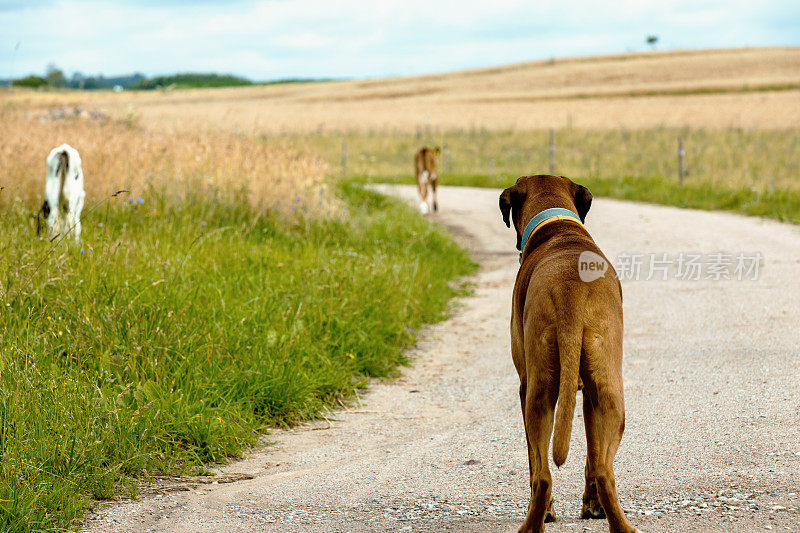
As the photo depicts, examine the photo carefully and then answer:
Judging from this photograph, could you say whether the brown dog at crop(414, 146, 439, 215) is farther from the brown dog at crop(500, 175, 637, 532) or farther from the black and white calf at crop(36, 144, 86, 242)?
the brown dog at crop(500, 175, 637, 532)

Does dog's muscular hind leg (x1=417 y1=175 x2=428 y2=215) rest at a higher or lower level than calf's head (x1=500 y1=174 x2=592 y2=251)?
lower

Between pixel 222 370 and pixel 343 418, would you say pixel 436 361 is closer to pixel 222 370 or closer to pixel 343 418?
pixel 343 418

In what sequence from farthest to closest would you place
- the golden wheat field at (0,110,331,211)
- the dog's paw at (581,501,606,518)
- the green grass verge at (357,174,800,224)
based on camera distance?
the green grass verge at (357,174,800,224) → the golden wheat field at (0,110,331,211) → the dog's paw at (581,501,606,518)

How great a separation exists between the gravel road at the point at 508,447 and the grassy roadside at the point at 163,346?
258 mm

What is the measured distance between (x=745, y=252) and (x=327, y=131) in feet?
141

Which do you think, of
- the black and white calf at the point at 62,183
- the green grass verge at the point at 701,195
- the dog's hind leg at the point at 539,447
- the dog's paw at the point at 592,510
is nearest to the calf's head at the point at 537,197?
the dog's hind leg at the point at 539,447

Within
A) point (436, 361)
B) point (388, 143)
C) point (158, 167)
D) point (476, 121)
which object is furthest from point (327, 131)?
point (436, 361)

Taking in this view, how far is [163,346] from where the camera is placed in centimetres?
543

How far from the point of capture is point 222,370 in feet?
17.7

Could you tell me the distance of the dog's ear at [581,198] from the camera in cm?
425

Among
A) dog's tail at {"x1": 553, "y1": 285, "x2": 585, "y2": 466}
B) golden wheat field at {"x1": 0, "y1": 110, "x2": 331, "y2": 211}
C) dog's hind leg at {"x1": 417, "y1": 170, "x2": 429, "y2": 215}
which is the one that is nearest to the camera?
dog's tail at {"x1": 553, "y1": 285, "x2": 585, "y2": 466}

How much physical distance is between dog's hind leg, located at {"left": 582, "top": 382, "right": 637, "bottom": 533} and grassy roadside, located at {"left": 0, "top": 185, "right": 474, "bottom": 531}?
232 cm

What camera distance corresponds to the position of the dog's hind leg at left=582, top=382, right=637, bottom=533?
308 centimetres

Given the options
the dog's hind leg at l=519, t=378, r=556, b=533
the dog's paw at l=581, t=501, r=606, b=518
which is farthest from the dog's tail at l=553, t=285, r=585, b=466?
the dog's paw at l=581, t=501, r=606, b=518
